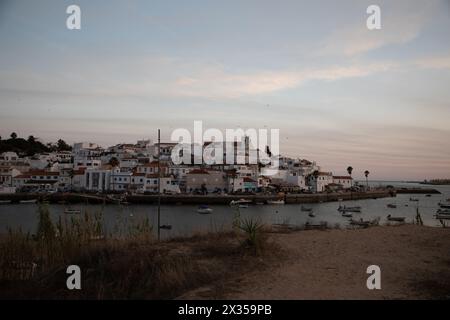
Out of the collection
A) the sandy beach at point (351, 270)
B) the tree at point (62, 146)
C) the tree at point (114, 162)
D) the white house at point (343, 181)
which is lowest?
the sandy beach at point (351, 270)

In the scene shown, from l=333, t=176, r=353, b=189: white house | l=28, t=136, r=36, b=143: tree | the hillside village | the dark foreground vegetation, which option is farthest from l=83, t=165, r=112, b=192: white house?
the dark foreground vegetation

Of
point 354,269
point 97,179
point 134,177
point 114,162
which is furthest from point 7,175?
point 354,269

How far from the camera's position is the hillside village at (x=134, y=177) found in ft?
161

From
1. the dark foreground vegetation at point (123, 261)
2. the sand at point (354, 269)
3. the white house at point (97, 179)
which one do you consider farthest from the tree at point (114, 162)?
the sand at point (354, 269)

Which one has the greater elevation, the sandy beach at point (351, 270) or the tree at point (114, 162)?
the tree at point (114, 162)

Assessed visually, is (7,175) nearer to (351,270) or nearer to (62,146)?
(62,146)

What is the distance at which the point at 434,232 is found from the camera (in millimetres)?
9508

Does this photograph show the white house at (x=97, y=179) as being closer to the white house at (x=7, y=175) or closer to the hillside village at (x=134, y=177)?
the hillside village at (x=134, y=177)

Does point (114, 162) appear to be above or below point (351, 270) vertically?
above

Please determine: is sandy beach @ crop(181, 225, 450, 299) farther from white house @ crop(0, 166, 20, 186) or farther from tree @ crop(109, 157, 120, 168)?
white house @ crop(0, 166, 20, 186)

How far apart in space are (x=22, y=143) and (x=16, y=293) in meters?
79.6

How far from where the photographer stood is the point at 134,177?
1935 inches
